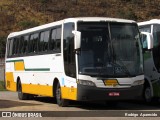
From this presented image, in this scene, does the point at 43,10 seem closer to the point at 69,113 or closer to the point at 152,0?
the point at 152,0

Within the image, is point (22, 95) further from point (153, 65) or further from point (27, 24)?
point (27, 24)

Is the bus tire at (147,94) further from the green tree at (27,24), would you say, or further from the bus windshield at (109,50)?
the green tree at (27,24)

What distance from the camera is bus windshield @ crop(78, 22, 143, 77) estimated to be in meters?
17.6

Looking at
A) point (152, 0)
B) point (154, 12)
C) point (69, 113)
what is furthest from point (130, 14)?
point (69, 113)

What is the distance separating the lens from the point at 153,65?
20.2m

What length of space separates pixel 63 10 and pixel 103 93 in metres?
61.0

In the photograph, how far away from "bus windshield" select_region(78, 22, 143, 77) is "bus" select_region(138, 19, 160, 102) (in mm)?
1470

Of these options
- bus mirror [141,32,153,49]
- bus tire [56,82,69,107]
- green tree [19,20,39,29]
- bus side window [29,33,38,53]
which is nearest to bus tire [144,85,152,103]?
bus mirror [141,32,153,49]

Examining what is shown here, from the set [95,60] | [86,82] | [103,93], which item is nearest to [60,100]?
[86,82]

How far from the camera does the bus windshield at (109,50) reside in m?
17.6

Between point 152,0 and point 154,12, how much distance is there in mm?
6544

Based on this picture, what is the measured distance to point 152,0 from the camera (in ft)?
277

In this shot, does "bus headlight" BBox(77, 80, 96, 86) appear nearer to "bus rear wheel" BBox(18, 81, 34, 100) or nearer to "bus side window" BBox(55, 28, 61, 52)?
"bus side window" BBox(55, 28, 61, 52)

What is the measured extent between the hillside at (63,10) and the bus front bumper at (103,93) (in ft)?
169
